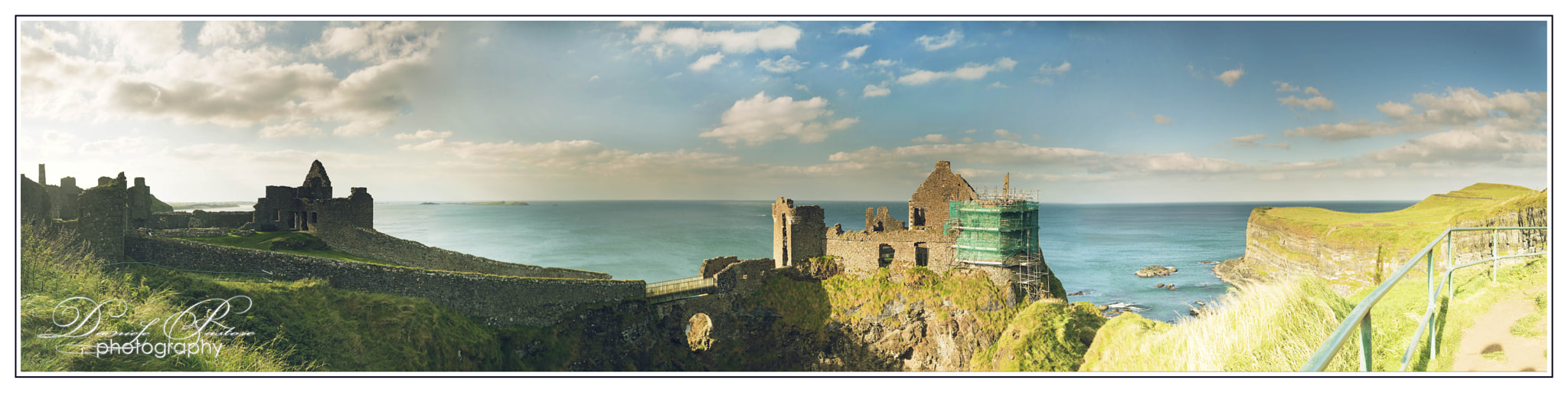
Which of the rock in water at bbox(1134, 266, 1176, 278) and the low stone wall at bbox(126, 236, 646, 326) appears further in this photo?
the rock in water at bbox(1134, 266, 1176, 278)

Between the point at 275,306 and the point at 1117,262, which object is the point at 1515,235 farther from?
the point at 1117,262

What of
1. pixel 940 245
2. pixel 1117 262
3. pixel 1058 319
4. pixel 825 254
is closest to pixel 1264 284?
pixel 1058 319

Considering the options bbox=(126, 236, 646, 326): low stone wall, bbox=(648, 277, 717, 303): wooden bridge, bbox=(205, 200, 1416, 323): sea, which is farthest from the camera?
bbox=(205, 200, 1416, 323): sea

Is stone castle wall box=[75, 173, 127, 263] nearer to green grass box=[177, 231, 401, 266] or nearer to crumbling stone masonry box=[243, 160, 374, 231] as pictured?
green grass box=[177, 231, 401, 266]

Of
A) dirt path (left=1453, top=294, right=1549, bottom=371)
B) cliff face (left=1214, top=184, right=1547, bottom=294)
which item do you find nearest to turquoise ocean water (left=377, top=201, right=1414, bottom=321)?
cliff face (left=1214, top=184, right=1547, bottom=294)

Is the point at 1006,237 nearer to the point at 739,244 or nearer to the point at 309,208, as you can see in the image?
the point at 309,208

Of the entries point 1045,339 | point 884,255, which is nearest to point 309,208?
point 884,255

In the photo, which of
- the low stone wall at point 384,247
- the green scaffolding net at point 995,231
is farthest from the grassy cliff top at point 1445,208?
the low stone wall at point 384,247
